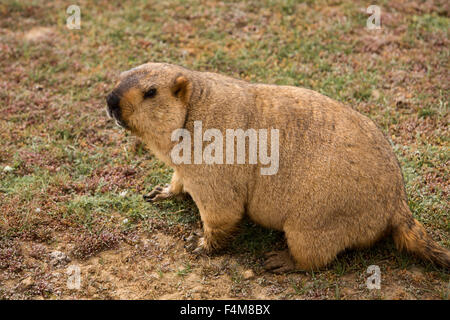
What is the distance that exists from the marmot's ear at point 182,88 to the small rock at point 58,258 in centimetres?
256

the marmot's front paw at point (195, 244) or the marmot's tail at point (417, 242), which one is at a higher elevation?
the marmot's tail at point (417, 242)

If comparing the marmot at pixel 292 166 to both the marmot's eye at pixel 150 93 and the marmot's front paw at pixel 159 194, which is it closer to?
the marmot's eye at pixel 150 93

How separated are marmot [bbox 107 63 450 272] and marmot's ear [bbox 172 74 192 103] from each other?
1 centimetres

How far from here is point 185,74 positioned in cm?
536

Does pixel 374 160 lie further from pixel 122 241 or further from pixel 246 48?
pixel 246 48

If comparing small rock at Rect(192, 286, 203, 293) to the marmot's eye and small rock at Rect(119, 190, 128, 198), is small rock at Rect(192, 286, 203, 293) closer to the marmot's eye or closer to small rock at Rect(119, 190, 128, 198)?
small rock at Rect(119, 190, 128, 198)

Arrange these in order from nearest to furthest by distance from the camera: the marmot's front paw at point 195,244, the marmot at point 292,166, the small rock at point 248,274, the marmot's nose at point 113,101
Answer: the marmot's nose at point 113,101, the marmot at point 292,166, the small rock at point 248,274, the marmot's front paw at point 195,244

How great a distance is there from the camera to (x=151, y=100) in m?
5.10

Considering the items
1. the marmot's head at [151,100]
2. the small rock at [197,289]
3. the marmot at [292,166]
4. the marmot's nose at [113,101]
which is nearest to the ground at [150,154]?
the small rock at [197,289]

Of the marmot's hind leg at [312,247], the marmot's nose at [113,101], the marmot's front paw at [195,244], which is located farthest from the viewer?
the marmot's front paw at [195,244]

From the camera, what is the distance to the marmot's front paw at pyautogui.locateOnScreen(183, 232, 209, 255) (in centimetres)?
595

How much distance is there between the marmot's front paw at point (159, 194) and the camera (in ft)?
22.2

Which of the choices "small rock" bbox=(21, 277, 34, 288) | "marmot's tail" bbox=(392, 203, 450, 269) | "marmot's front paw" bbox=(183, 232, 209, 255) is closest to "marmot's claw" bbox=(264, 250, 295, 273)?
"marmot's front paw" bbox=(183, 232, 209, 255)

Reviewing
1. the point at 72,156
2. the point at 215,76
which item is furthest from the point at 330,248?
Result: the point at 72,156
